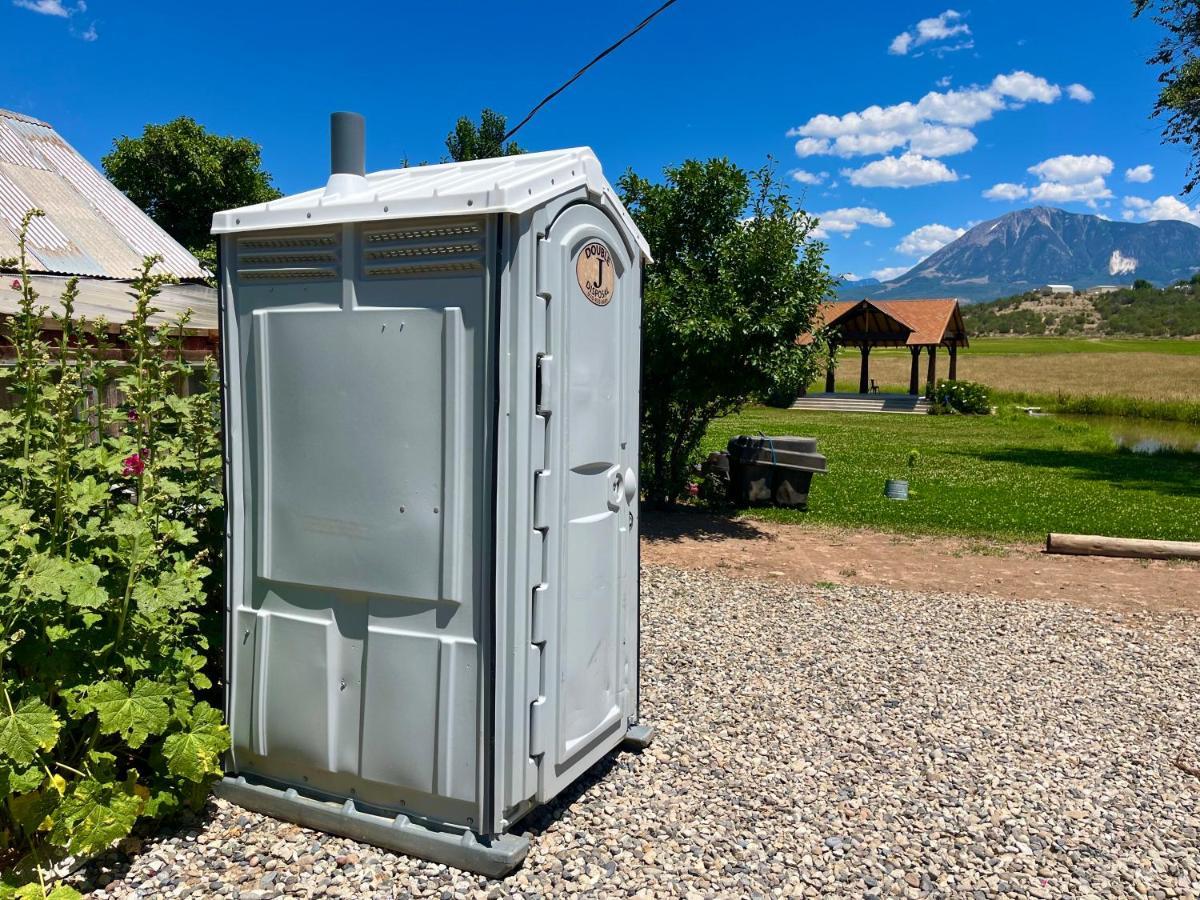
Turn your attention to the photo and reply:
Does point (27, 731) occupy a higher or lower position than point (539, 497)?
lower

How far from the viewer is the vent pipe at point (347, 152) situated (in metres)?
3.52

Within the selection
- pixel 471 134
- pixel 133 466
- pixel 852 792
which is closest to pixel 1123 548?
pixel 852 792

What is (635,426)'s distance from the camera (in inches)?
155

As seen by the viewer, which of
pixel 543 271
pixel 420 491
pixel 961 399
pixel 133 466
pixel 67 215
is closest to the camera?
pixel 543 271

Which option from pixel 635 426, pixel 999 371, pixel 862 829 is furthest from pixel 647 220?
→ pixel 999 371

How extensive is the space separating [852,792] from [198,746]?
288cm

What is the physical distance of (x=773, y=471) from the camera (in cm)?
1275

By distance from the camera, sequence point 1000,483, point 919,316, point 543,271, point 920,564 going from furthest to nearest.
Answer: point 919,316 < point 1000,483 < point 920,564 < point 543,271

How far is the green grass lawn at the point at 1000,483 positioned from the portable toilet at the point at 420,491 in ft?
29.5

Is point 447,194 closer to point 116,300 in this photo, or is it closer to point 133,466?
point 133,466

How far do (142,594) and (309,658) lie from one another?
665mm

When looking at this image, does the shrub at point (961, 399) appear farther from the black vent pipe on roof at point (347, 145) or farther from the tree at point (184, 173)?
the black vent pipe on roof at point (347, 145)

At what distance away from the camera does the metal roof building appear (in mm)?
5242

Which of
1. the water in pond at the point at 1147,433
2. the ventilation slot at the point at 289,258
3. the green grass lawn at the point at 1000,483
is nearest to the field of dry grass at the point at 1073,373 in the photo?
the water in pond at the point at 1147,433
